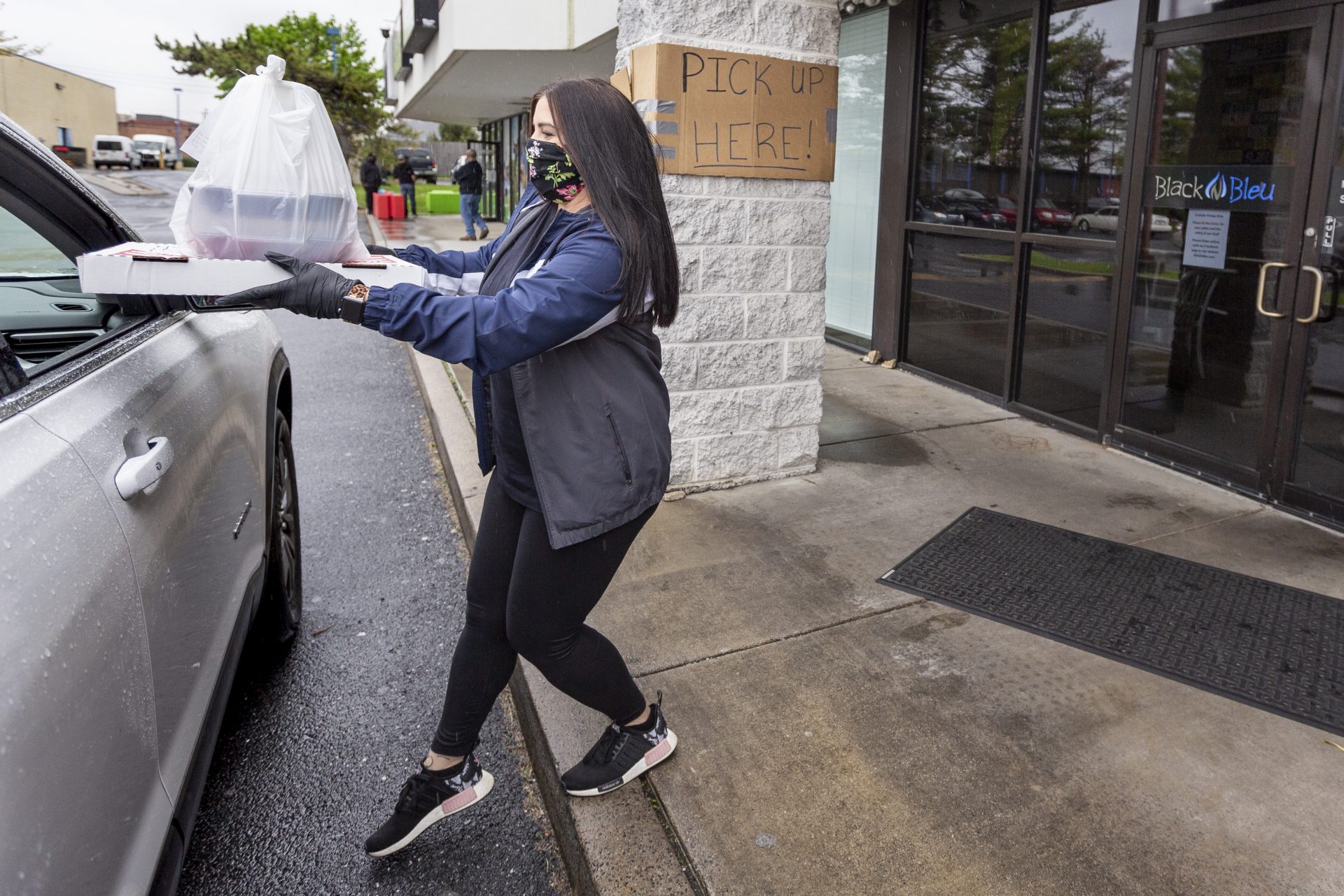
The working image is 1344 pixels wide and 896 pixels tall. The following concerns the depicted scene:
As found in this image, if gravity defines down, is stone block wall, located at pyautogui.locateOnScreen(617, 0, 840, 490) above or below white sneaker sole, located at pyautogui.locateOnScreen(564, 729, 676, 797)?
above

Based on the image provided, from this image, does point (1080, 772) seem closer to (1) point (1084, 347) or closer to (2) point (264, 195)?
(2) point (264, 195)

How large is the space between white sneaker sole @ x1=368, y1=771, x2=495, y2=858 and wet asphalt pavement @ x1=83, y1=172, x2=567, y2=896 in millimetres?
75

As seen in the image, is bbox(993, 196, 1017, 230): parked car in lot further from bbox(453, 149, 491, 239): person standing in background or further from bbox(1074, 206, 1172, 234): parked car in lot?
bbox(453, 149, 491, 239): person standing in background

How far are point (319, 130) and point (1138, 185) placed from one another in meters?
4.67

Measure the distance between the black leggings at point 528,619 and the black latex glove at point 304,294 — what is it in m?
0.65

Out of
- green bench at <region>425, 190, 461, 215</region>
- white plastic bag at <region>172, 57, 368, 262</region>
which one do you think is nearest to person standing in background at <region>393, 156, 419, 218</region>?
green bench at <region>425, 190, 461, 215</region>

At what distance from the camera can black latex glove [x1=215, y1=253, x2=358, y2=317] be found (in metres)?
1.93

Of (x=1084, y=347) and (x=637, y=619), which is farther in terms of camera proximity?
(x=1084, y=347)

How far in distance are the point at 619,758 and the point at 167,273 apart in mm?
1617

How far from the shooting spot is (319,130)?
2.29 meters

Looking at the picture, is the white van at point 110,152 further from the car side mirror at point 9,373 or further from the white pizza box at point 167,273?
the car side mirror at point 9,373

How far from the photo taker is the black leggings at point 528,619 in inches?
89.1

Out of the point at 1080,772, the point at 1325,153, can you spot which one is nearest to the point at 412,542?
the point at 1080,772

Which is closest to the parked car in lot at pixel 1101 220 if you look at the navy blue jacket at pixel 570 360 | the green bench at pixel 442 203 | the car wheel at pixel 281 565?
the navy blue jacket at pixel 570 360
